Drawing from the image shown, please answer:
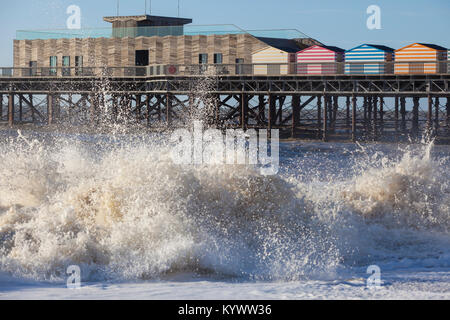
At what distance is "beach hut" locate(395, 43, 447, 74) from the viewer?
26766mm

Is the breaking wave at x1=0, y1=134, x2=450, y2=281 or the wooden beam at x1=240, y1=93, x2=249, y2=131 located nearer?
the breaking wave at x1=0, y1=134, x2=450, y2=281

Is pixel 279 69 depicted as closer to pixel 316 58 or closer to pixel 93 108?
pixel 316 58

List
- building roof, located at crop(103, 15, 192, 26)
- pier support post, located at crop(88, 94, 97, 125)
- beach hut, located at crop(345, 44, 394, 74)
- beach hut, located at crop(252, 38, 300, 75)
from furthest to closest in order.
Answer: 1. building roof, located at crop(103, 15, 192, 26)
2. pier support post, located at crop(88, 94, 97, 125)
3. beach hut, located at crop(252, 38, 300, 75)
4. beach hut, located at crop(345, 44, 394, 74)

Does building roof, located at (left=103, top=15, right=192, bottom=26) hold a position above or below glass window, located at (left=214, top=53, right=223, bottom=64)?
above

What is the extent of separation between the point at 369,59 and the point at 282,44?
509 centimetres

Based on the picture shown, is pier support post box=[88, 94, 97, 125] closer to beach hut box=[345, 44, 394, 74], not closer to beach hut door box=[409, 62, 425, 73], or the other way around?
beach hut box=[345, 44, 394, 74]

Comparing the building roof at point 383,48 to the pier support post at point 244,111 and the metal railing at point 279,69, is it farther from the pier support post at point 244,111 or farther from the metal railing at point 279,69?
the pier support post at point 244,111

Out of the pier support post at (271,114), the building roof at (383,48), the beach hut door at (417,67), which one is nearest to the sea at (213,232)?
the beach hut door at (417,67)

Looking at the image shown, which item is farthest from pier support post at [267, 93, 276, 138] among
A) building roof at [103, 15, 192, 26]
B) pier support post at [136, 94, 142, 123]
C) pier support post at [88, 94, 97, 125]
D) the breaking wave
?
the breaking wave

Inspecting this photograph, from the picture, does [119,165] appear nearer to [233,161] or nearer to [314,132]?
[233,161]

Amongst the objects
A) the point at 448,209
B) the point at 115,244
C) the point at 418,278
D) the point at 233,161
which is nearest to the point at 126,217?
the point at 115,244

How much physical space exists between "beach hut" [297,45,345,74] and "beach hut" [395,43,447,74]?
270cm

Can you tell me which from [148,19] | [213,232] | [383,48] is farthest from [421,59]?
[213,232]

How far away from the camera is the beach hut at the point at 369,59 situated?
27516 mm
